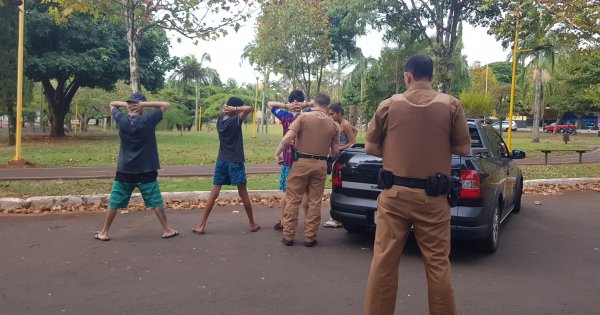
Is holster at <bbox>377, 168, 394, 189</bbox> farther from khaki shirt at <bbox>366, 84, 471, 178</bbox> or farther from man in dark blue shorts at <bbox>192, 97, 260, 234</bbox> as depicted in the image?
man in dark blue shorts at <bbox>192, 97, 260, 234</bbox>

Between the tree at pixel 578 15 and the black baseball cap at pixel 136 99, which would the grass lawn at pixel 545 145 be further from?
the black baseball cap at pixel 136 99

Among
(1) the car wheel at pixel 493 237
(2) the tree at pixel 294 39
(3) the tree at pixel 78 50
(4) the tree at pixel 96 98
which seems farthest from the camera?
(4) the tree at pixel 96 98

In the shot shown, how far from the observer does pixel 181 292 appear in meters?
4.36

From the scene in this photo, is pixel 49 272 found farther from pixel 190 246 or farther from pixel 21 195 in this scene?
pixel 21 195

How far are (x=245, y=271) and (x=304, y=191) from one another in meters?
1.42

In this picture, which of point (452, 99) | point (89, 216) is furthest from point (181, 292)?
point (89, 216)

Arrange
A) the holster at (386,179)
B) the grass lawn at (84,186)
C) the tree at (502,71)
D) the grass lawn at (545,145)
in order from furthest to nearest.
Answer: the tree at (502,71), the grass lawn at (545,145), the grass lawn at (84,186), the holster at (386,179)

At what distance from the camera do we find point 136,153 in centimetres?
600

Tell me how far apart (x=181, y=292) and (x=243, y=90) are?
66.8 meters

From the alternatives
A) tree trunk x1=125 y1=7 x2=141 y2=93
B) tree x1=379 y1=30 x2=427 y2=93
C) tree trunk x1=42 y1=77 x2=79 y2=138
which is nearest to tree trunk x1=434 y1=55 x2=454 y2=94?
tree x1=379 y1=30 x2=427 y2=93

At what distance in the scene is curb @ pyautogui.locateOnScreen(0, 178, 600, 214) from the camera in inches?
301

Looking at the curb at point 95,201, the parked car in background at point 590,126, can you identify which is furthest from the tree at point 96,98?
the parked car in background at point 590,126

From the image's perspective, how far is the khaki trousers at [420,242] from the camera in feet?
10.9

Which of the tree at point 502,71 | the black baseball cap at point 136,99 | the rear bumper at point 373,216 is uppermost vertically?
the tree at point 502,71
